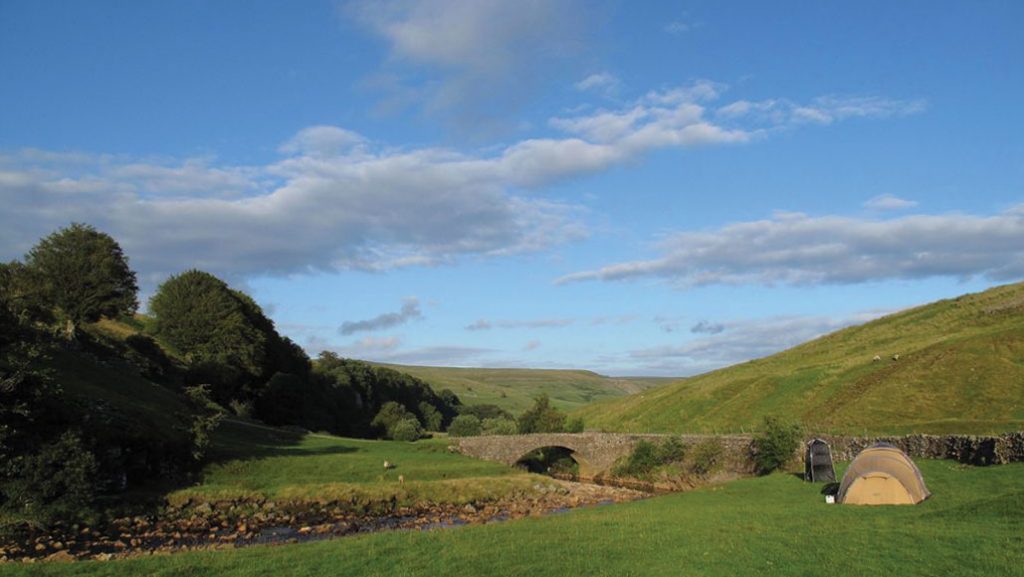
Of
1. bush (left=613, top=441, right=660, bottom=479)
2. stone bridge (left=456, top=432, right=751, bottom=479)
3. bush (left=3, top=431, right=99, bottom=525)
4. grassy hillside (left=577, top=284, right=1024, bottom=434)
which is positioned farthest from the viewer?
stone bridge (left=456, top=432, right=751, bottom=479)

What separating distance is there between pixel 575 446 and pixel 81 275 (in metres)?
59.5

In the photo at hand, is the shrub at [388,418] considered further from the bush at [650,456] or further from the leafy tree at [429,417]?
the bush at [650,456]

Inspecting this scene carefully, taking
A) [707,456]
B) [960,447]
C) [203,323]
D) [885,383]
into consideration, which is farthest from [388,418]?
[960,447]

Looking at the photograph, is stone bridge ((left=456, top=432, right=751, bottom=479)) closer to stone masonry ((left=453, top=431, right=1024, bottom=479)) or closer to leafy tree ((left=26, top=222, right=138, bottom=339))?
stone masonry ((left=453, top=431, right=1024, bottom=479))

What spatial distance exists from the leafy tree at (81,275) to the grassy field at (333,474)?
2223 centimetres

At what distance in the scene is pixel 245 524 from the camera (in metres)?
36.3

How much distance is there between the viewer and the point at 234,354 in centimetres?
9031

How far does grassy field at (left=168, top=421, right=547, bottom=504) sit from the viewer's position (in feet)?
148

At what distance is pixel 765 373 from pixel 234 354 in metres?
74.8

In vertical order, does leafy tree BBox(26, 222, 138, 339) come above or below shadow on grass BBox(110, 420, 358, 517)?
above

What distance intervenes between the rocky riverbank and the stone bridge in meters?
15.0

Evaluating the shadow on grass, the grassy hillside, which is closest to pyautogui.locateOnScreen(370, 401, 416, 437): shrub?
the grassy hillside

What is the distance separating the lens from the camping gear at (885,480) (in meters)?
27.3

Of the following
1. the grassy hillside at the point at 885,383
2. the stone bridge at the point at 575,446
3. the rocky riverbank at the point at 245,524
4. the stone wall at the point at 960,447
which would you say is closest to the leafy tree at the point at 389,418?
the grassy hillside at the point at 885,383
